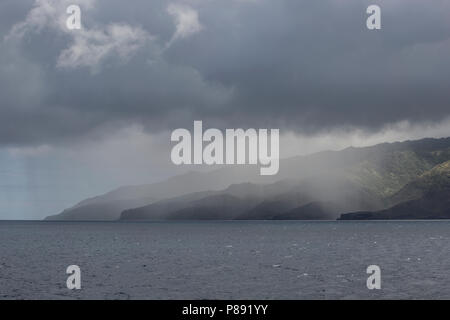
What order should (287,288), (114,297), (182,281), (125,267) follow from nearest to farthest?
(114,297) → (287,288) → (182,281) → (125,267)

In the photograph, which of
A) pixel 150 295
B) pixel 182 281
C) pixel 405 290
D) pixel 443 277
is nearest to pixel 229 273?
pixel 182 281

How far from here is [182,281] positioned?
66.1 metres

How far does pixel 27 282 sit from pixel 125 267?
1998 cm

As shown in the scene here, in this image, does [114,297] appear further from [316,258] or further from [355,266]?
[316,258]

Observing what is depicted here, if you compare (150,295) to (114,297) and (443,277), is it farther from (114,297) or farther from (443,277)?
(443,277)

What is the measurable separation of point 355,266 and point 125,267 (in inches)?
1653

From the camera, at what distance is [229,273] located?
2948 inches
